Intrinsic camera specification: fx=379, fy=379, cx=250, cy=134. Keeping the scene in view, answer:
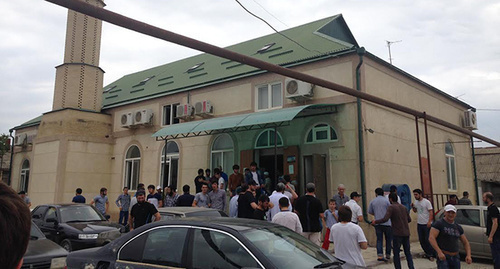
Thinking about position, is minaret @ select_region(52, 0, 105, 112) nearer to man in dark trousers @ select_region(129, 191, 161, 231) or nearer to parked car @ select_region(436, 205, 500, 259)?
man in dark trousers @ select_region(129, 191, 161, 231)

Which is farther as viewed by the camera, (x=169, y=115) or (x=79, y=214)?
(x=169, y=115)

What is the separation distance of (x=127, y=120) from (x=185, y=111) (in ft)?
15.1

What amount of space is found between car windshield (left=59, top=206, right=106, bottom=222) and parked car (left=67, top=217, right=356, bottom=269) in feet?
20.0

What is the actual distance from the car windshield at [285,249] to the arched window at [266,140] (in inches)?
406

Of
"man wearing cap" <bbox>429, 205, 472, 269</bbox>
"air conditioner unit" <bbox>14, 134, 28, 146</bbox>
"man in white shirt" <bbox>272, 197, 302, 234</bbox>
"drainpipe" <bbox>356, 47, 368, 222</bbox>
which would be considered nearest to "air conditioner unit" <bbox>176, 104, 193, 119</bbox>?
"drainpipe" <bbox>356, 47, 368, 222</bbox>

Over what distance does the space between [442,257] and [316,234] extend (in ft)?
8.46

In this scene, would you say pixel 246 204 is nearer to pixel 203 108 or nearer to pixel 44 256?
pixel 44 256

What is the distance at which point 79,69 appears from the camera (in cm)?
2161

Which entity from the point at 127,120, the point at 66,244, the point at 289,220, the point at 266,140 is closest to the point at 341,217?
the point at 289,220

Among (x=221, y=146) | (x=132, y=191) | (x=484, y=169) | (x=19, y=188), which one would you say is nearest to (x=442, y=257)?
(x=221, y=146)

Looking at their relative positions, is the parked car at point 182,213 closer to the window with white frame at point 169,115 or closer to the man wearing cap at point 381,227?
the man wearing cap at point 381,227

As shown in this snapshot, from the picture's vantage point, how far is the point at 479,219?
10539 millimetres

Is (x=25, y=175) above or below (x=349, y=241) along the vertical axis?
above

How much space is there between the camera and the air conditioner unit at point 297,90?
45.6 ft
